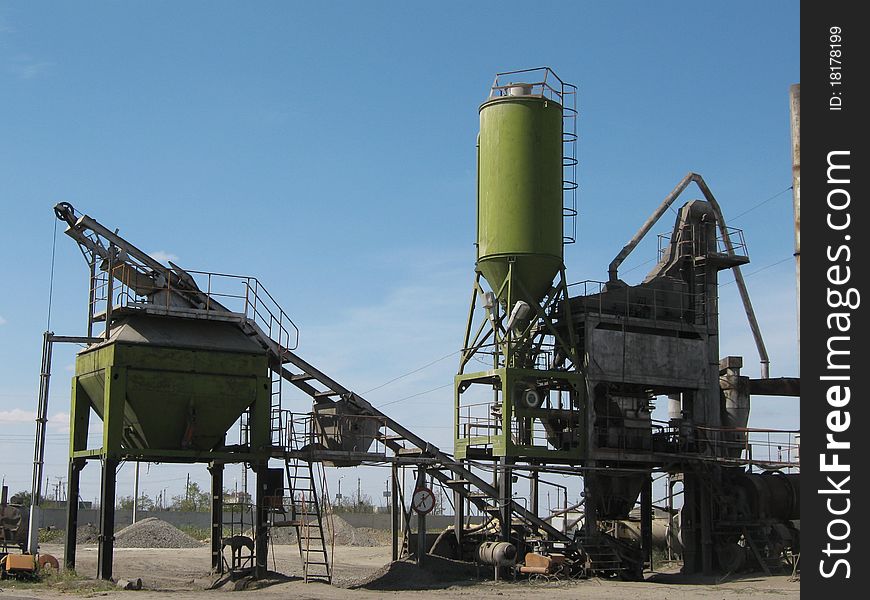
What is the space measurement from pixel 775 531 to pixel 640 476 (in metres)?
4.69

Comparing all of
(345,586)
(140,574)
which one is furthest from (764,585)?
(140,574)

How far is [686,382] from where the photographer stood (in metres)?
40.5

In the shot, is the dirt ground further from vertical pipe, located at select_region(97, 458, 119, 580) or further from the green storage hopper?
the green storage hopper

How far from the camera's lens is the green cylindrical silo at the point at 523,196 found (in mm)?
39000

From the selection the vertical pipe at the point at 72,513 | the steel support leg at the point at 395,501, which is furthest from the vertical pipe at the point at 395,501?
the vertical pipe at the point at 72,513

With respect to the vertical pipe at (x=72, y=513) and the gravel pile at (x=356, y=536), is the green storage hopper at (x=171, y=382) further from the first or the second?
the gravel pile at (x=356, y=536)

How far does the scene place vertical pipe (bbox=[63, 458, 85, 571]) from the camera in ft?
112

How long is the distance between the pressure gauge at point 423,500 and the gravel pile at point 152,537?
29810 mm

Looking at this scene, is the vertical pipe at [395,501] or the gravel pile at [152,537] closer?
the vertical pipe at [395,501]

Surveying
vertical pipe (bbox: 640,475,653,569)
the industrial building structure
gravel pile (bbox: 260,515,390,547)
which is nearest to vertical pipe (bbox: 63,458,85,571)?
the industrial building structure

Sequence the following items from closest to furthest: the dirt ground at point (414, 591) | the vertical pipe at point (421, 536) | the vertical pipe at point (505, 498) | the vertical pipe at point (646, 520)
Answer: the dirt ground at point (414, 591) < the vertical pipe at point (421, 536) < the vertical pipe at point (505, 498) < the vertical pipe at point (646, 520)

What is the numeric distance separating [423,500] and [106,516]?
9.11 meters

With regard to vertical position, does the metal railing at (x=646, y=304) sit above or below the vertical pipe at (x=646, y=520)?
above
